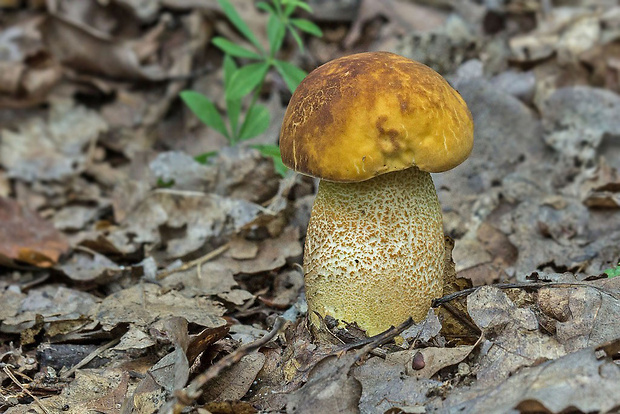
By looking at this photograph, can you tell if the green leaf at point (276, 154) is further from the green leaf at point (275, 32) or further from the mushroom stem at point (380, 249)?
the mushroom stem at point (380, 249)

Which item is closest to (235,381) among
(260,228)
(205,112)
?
(260,228)

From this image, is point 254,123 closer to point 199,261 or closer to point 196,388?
point 199,261

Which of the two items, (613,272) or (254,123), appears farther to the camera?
(254,123)

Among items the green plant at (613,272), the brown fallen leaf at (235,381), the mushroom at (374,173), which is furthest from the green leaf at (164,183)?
the green plant at (613,272)

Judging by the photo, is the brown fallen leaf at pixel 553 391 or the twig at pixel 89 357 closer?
the brown fallen leaf at pixel 553 391

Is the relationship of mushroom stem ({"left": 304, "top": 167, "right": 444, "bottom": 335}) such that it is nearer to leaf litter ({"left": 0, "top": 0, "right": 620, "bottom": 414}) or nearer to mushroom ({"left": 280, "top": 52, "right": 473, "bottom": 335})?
mushroom ({"left": 280, "top": 52, "right": 473, "bottom": 335})

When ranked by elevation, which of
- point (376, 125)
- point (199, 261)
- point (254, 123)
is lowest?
point (199, 261)

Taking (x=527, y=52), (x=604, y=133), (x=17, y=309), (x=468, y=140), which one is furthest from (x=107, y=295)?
(x=527, y=52)
